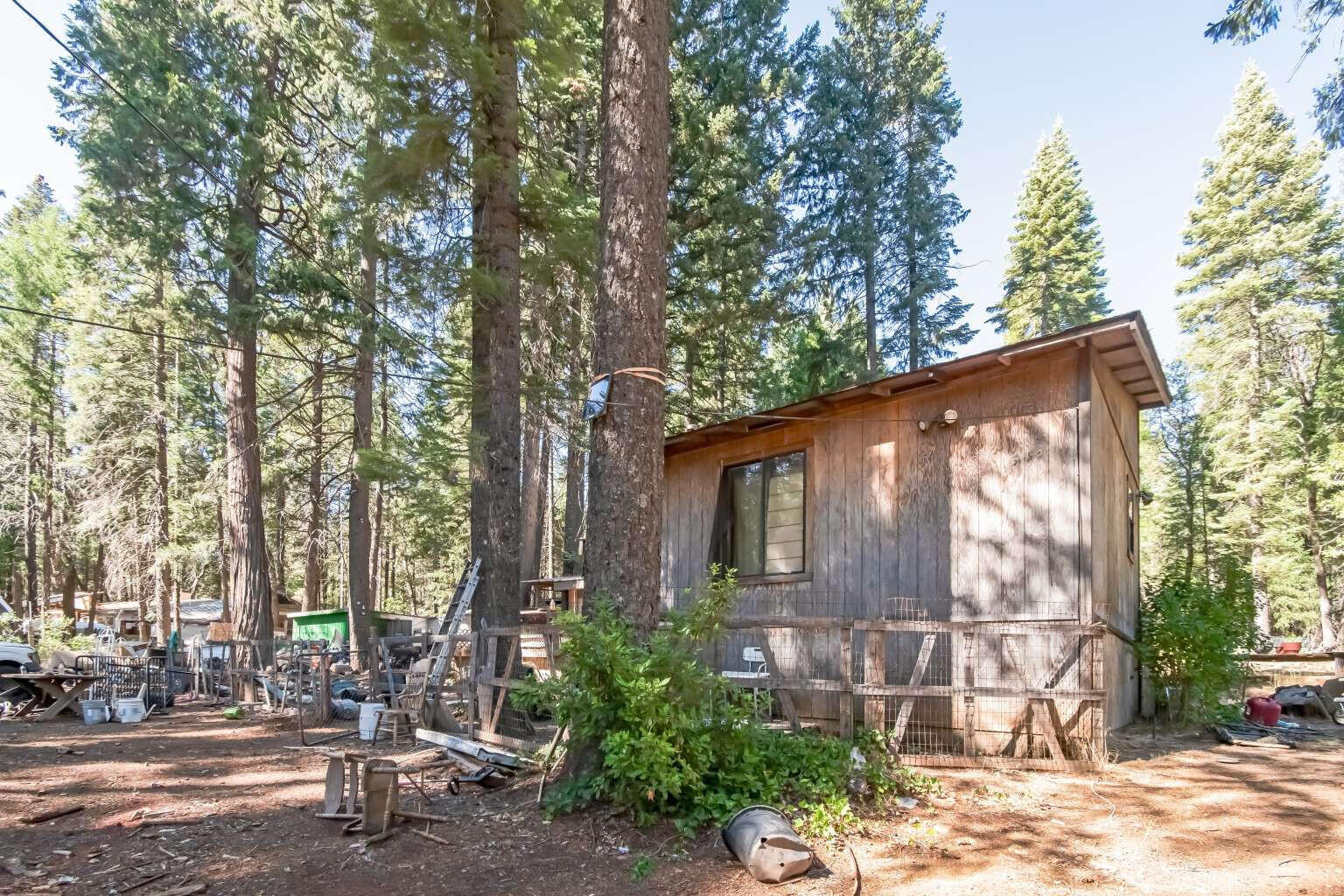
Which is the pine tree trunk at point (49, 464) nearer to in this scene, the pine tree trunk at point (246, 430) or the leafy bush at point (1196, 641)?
the pine tree trunk at point (246, 430)

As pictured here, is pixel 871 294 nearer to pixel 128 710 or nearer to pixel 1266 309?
pixel 1266 309

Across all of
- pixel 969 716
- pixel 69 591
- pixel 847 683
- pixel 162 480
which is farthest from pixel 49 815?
pixel 69 591

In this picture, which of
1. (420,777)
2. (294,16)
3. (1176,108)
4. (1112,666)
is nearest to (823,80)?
(1176,108)

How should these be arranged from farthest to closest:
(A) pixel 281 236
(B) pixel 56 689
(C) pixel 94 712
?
(A) pixel 281 236
(B) pixel 56 689
(C) pixel 94 712

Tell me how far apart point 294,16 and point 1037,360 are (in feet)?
43.0

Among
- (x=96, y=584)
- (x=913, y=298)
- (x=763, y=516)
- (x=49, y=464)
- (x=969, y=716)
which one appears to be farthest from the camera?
(x=96, y=584)

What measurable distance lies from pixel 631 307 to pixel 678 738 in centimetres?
304

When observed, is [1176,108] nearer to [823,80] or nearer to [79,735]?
[823,80]

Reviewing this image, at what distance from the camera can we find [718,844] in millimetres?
4445

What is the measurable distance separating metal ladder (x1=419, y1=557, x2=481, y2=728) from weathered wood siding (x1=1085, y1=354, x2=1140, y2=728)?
637 cm

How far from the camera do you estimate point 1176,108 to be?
11.2 m

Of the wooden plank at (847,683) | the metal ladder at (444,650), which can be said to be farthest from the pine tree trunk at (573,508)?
the wooden plank at (847,683)

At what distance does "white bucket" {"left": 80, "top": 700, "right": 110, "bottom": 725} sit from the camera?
10695 millimetres

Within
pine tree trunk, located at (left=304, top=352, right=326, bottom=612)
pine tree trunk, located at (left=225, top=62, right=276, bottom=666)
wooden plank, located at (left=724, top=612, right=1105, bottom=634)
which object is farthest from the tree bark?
wooden plank, located at (left=724, top=612, right=1105, bottom=634)
